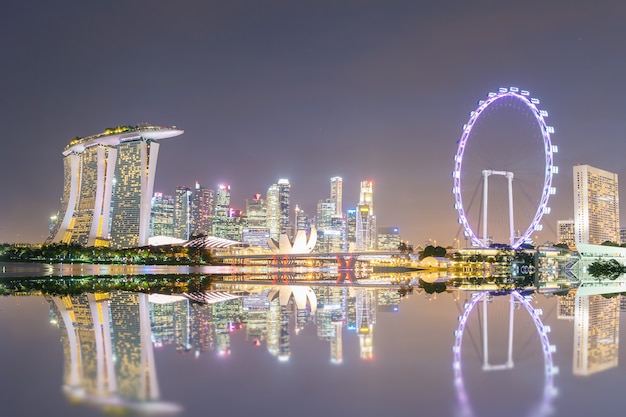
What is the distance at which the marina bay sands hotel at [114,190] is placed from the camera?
4697 inches

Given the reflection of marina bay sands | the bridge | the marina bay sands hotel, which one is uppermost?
the marina bay sands hotel

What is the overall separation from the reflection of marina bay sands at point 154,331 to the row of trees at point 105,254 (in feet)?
251

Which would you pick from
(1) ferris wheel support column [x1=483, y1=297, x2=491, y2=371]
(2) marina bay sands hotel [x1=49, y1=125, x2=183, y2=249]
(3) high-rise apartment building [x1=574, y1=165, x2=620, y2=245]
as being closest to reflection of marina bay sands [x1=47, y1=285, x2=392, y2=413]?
(1) ferris wheel support column [x1=483, y1=297, x2=491, y2=371]

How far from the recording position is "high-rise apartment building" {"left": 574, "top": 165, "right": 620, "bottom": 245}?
151125 millimetres

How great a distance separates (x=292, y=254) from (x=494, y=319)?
10016 cm

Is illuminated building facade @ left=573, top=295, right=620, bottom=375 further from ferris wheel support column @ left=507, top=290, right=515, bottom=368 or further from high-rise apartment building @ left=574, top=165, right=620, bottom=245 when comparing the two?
high-rise apartment building @ left=574, top=165, right=620, bottom=245

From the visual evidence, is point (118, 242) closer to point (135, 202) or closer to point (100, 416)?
point (135, 202)

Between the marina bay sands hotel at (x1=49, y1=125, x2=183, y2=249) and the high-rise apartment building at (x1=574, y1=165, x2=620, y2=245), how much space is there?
98757 millimetres

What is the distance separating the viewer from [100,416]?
23.0 feet

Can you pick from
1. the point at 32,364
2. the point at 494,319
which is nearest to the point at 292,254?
the point at 494,319

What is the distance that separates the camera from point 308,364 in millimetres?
10477

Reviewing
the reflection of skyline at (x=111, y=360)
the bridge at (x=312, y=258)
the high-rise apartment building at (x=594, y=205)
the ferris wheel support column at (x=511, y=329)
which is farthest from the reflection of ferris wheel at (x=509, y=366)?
the high-rise apartment building at (x=594, y=205)

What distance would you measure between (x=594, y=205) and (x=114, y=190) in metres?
116

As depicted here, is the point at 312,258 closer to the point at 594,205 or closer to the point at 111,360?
the point at 594,205
